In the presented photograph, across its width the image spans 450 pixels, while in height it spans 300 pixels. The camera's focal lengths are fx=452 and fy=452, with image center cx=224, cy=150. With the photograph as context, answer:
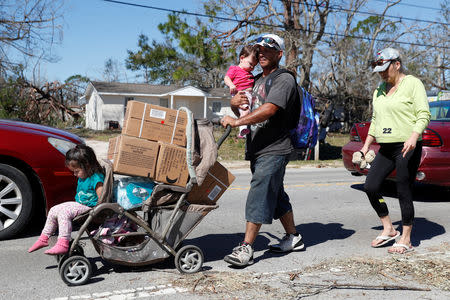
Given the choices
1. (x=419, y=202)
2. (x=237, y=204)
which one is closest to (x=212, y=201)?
(x=237, y=204)

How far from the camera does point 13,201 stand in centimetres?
468

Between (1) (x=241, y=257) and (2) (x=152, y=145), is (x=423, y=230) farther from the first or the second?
(2) (x=152, y=145)

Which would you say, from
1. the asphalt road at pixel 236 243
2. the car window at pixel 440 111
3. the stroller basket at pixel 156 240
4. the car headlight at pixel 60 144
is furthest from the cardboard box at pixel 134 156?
the car window at pixel 440 111

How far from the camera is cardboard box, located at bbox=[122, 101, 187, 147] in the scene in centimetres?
369

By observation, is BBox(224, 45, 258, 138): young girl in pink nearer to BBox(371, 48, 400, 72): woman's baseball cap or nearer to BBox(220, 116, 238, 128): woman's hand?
BBox(220, 116, 238, 128): woman's hand

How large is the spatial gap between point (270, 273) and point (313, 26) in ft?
80.9

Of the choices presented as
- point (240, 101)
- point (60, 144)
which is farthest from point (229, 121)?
point (60, 144)

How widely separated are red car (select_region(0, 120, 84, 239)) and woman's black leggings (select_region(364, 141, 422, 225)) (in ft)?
10.7

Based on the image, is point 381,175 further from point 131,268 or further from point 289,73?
point 131,268

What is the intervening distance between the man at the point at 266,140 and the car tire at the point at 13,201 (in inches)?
87.9

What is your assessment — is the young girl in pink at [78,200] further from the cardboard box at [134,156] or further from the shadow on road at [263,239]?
the shadow on road at [263,239]

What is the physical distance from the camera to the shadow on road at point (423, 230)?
5.33 m

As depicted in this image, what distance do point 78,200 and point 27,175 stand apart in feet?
4.58

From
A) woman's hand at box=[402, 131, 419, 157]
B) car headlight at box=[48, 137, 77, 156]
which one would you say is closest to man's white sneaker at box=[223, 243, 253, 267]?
woman's hand at box=[402, 131, 419, 157]
